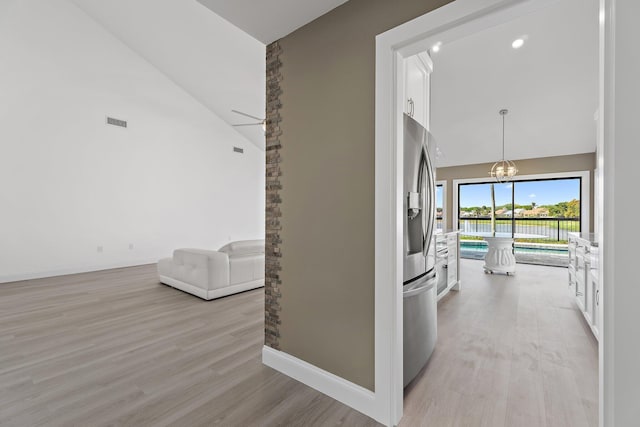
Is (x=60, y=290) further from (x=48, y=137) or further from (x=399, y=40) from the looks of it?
(x=399, y=40)

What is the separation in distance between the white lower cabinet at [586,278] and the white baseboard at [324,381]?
2032 mm

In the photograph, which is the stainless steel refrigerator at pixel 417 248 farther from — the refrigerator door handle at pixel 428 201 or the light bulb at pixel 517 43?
the light bulb at pixel 517 43

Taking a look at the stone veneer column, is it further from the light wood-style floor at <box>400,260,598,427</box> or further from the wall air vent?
the wall air vent

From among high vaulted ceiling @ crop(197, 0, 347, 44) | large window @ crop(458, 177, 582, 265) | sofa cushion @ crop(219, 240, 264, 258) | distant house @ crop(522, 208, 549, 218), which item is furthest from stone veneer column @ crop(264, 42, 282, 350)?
distant house @ crop(522, 208, 549, 218)

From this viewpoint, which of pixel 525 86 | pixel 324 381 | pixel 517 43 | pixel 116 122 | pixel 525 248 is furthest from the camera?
pixel 525 248

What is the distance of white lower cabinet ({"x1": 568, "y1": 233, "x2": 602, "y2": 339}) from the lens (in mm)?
2594

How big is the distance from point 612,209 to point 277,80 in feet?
6.98

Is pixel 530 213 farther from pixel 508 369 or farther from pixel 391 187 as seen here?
pixel 391 187

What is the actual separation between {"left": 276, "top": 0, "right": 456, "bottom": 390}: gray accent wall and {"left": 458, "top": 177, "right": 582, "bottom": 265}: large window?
6.41 m

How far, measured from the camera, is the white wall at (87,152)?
4.71 metres

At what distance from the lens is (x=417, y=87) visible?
233 cm

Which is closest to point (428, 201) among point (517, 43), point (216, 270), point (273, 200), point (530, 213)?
point (273, 200)

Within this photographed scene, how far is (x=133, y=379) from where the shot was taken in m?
1.98

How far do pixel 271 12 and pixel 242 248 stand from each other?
10.2 ft
